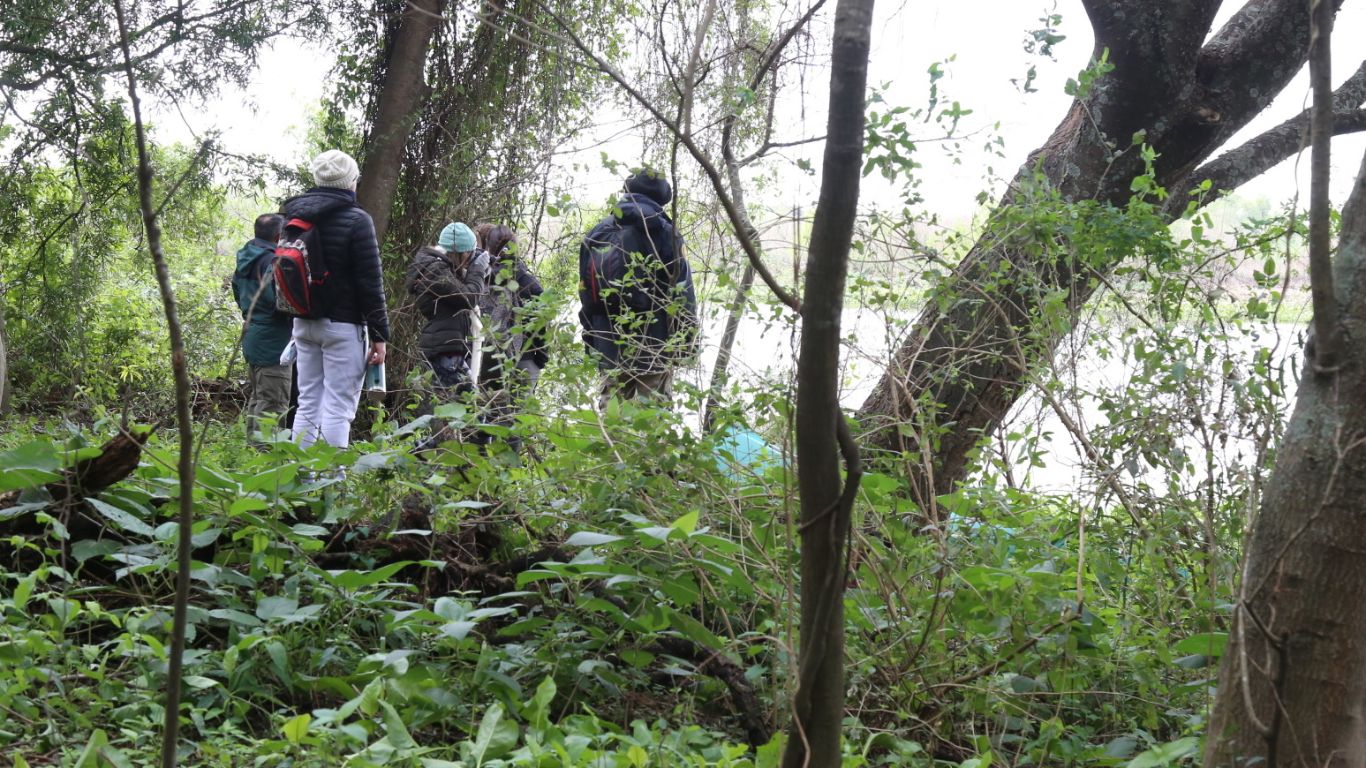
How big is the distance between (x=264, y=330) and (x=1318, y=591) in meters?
5.58

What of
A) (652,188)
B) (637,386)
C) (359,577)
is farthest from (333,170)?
(359,577)

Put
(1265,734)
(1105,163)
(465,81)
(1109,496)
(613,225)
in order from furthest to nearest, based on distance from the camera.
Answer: (465,81)
(613,225)
(1105,163)
(1109,496)
(1265,734)

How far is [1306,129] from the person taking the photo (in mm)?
2518

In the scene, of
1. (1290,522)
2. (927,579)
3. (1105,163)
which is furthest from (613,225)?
(1290,522)

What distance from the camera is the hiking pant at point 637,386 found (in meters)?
3.13

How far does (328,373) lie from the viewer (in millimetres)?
5648

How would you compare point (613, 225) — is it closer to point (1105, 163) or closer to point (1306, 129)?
point (1105, 163)

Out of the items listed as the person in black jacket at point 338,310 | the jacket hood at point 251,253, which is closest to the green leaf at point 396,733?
the person in black jacket at point 338,310

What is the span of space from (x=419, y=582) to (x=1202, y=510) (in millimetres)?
1996

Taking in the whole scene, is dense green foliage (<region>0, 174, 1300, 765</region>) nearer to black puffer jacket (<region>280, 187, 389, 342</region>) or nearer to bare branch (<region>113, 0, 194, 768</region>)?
bare branch (<region>113, 0, 194, 768</region>)

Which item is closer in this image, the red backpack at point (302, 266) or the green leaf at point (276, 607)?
the green leaf at point (276, 607)

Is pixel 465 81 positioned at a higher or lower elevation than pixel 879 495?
higher

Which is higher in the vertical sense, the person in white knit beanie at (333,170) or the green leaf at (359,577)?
the person in white knit beanie at (333,170)

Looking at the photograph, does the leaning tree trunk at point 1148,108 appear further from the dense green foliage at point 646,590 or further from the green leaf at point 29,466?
the green leaf at point 29,466
